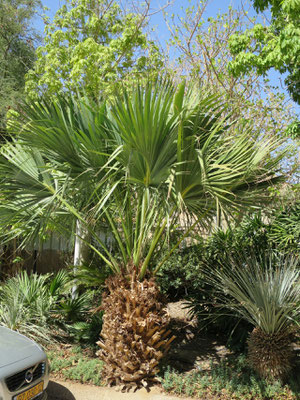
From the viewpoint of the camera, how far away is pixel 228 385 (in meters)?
5.24

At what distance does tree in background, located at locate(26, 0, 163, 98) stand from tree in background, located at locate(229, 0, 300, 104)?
2.60 meters

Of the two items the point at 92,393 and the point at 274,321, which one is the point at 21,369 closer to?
the point at 92,393

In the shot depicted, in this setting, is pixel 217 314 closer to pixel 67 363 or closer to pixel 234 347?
pixel 234 347

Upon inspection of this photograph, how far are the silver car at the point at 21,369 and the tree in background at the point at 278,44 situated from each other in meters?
5.63

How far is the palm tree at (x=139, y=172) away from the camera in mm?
4824

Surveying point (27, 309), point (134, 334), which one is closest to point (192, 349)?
point (134, 334)

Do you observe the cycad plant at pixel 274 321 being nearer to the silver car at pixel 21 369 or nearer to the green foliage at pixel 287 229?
the green foliage at pixel 287 229

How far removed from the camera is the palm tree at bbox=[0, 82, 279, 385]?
482 cm

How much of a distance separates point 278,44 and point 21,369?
602cm

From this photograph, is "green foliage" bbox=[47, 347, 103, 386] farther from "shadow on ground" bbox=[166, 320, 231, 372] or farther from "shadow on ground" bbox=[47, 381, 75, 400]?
"shadow on ground" bbox=[166, 320, 231, 372]

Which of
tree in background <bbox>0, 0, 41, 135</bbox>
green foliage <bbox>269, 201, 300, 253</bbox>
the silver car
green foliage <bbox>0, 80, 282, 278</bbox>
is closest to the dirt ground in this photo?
the silver car

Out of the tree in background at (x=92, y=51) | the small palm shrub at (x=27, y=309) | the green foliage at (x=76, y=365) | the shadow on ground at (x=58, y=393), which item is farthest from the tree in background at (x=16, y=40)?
the shadow on ground at (x=58, y=393)

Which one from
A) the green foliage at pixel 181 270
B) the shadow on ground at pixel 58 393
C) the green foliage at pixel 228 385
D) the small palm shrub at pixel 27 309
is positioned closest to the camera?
the green foliage at pixel 228 385

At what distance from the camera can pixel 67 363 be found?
6059 mm
